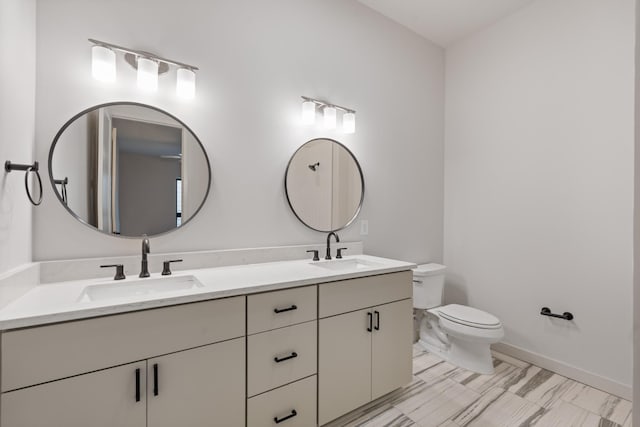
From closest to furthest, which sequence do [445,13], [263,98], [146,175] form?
1. [146,175]
2. [263,98]
3. [445,13]

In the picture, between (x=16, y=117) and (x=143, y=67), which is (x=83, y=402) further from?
(x=143, y=67)

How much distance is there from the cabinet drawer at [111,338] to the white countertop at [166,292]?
0.12ft

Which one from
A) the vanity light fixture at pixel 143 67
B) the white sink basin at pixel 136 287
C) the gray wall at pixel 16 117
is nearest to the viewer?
the gray wall at pixel 16 117

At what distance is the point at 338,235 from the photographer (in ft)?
7.68

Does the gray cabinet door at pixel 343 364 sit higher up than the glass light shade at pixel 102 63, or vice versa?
the glass light shade at pixel 102 63

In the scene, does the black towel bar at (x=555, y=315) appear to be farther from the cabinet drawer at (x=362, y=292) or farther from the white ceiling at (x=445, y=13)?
the white ceiling at (x=445, y=13)

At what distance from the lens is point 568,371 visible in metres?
2.18

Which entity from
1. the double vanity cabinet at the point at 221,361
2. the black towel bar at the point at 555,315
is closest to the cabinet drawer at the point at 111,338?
the double vanity cabinet at the point at 221,361

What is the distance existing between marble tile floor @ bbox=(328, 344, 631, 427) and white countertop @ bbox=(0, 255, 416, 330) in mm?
855

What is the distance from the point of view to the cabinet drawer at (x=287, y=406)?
4.38 ft

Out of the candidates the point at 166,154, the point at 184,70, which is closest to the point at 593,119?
the point at 184,70

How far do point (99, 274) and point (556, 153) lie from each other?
3.13 metres

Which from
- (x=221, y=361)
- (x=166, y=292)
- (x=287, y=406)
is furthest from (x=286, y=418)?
(x=166, y=292)

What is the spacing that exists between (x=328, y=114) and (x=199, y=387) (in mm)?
1852
